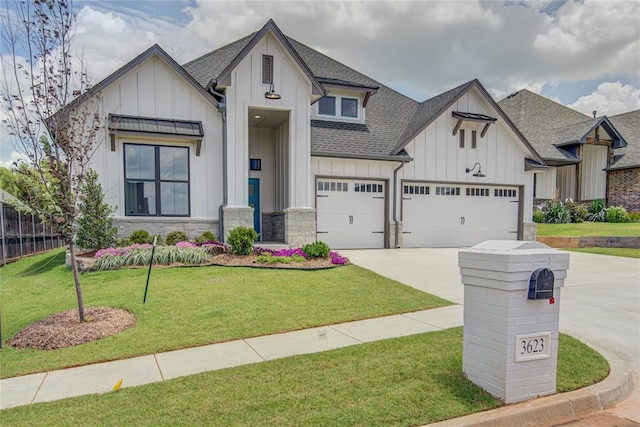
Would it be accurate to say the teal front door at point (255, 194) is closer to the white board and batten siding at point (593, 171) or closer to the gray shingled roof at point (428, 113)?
the gray shingled roof at point (428, 113)

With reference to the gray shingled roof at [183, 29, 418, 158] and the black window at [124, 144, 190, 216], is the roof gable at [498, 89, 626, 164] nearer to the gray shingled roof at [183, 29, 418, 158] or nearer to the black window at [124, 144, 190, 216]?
the gray shingled roof at [183, 29, 418, 158]

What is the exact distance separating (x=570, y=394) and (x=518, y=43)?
39.7 ft

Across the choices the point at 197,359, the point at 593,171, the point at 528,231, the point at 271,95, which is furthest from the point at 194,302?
the point at 593,171

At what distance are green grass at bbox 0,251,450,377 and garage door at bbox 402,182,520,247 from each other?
20.2 ft

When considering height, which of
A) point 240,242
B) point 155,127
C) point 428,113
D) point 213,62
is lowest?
point 240,242

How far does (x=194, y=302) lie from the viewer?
6758 mm

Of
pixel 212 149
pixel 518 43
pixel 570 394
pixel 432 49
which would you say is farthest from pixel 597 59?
pixel 570 394

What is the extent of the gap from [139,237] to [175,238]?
964 mm

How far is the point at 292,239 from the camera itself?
12.5 m

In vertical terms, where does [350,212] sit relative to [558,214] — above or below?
above

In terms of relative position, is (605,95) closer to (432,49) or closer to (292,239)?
(432,49)

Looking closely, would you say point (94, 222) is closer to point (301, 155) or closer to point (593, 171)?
point (301, 155)

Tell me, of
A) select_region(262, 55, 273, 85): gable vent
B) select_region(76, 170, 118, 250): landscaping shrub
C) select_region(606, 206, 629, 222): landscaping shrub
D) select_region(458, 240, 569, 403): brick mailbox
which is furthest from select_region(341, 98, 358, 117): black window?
select_region(606, 206, 629, 222): landscaping shrub

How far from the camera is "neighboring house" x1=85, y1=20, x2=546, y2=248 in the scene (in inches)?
460
